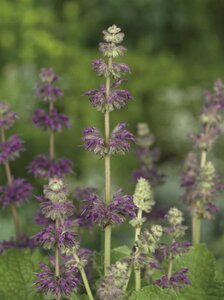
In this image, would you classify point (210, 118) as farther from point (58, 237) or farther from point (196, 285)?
point (58, 237)

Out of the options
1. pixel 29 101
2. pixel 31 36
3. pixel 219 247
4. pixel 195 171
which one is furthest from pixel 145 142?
pixel 31 36

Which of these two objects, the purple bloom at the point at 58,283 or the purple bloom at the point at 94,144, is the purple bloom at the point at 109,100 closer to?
the purple bloom at the point at 94,144

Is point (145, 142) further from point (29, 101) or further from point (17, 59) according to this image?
point (17, 59)

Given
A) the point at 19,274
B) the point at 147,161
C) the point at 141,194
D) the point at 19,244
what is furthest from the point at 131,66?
the point at 141,194

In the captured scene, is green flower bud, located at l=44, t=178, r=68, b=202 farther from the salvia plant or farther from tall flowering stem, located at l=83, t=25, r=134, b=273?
tall flowering stem, located at l=83, t=25, r=134, b=273

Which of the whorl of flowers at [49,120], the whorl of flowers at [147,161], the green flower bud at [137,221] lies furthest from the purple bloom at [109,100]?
the whorl of flowers at [147,161]

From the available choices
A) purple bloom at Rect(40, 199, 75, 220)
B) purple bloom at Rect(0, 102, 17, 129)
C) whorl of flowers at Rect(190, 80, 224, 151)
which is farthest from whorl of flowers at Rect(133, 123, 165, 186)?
purple bloom at Rect(40, 199, 75, 220)

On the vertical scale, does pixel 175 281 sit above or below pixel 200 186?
below
